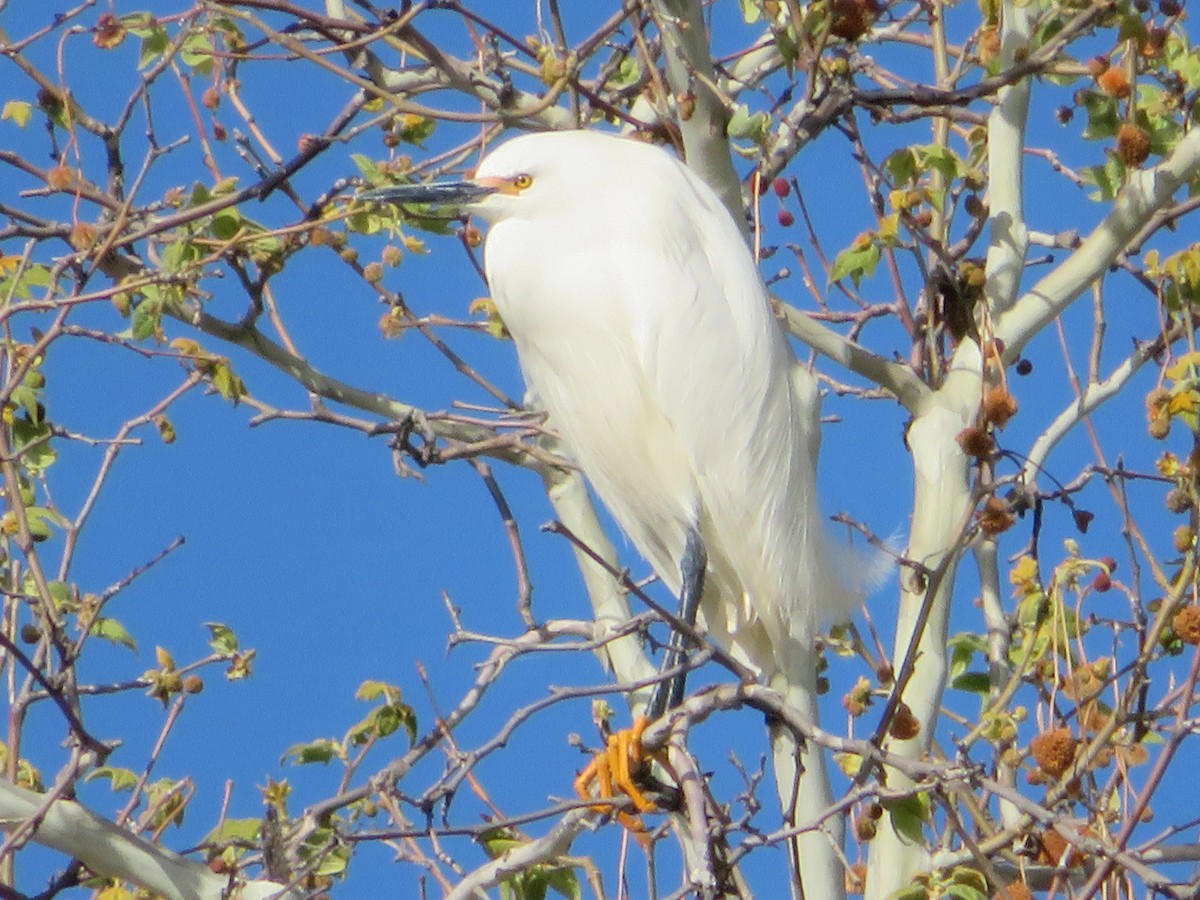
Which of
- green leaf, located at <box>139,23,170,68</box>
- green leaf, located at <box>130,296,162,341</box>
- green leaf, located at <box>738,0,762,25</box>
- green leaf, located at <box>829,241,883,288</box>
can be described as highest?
green leaf, located at <box>738,0,762,25</box>

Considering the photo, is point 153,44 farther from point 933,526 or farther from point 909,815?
point 909,815

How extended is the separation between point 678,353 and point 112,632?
1182 millimetres

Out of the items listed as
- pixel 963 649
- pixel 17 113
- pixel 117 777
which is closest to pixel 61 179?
pixel 17 113

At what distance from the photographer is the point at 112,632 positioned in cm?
254

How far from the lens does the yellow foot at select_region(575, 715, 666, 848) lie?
7.61ft

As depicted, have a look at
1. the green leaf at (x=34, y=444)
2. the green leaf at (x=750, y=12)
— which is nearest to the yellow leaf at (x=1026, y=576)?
the green leaf at (x=750, y=12)

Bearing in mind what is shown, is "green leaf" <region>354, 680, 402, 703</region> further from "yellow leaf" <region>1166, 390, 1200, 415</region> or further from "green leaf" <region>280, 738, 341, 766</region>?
"yellow leaf" <region>1166, 390, 1200, 415</region>

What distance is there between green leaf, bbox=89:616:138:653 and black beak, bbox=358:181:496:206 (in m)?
0.74

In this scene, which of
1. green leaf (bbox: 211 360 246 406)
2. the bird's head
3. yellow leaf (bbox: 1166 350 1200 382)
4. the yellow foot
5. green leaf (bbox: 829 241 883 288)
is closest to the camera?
yellow leaf (bbox: 1166 350 1200 382)

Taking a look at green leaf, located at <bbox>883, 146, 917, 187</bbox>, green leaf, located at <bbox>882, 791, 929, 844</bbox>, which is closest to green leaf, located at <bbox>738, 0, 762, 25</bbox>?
green leaf, located at <bbox>883, 146, 917, 187</bbox>

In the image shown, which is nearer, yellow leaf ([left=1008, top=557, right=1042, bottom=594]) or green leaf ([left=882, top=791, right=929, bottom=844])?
green leaf ([left=882, top=791, right=929, bottom=844])

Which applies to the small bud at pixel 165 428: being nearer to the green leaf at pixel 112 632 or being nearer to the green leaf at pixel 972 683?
the green leaf at pixel 112 632

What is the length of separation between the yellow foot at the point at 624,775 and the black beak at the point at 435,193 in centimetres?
90

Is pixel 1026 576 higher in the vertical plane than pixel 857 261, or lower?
lower
